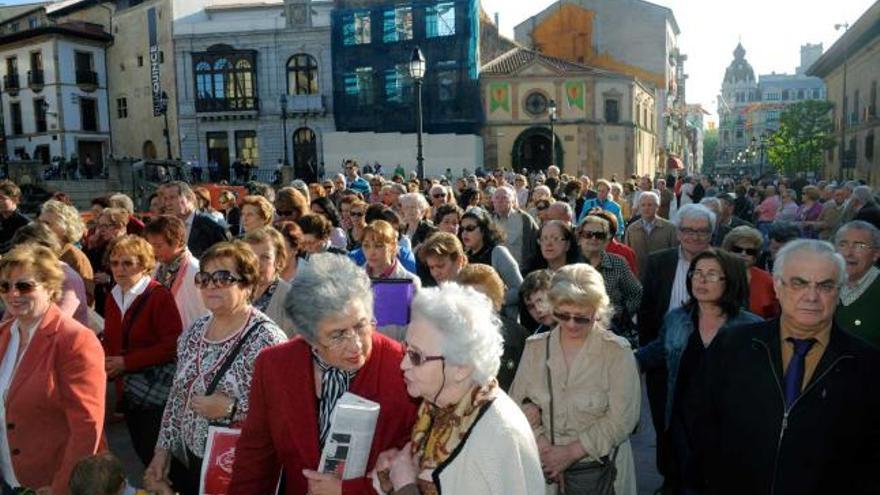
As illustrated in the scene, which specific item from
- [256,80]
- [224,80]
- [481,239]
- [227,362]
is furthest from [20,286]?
[224,80]

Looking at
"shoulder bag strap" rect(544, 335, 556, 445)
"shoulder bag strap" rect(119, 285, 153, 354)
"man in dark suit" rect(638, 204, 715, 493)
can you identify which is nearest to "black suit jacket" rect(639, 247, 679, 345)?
"man in dark suit" rect(638, 204, 715, 493)

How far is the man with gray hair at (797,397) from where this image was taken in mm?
2877

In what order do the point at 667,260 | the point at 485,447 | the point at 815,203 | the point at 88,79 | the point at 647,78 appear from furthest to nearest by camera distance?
1. the point at 647,78
2. the point at 88,79
3. the point at 815,203
4. the point at 667,260
5. the point at 485,447

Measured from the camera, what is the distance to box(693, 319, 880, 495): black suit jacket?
2.87m

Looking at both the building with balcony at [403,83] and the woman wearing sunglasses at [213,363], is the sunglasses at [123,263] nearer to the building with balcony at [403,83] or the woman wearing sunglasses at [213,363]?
the woman wearing sunglasses at [213,363]

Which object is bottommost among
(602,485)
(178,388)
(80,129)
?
(602,485)

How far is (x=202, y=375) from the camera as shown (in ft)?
10.7

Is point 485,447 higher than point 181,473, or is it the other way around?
point 485,447

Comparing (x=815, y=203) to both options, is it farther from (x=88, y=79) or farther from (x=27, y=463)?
(x=88, y=79)

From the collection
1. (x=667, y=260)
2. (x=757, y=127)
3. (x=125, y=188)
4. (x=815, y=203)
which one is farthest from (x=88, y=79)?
(x=757, y=127)

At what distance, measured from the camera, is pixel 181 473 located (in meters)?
3.54

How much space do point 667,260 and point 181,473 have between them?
11.9ft

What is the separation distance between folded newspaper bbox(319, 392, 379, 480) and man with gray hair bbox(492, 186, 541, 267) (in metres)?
5.73

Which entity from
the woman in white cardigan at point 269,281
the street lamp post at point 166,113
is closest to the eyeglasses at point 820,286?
the woman in white cardigan at point 269,281
